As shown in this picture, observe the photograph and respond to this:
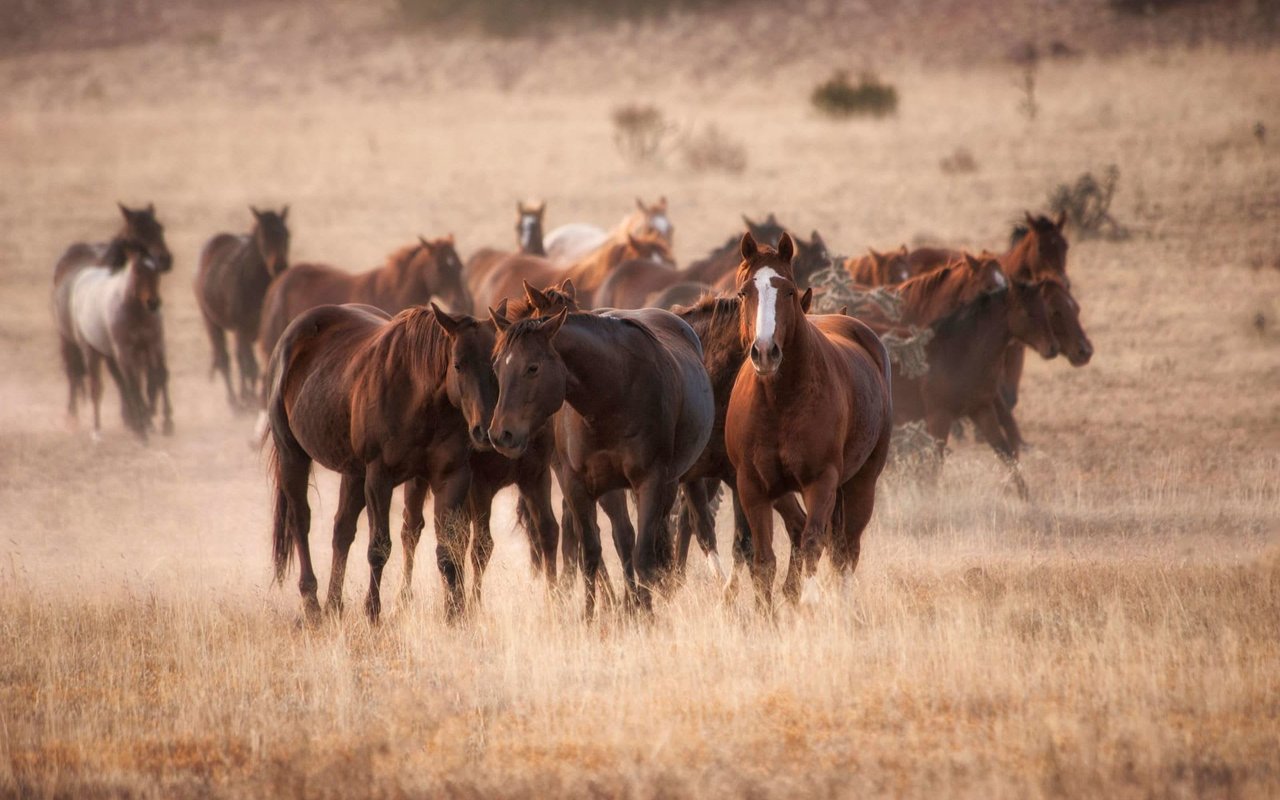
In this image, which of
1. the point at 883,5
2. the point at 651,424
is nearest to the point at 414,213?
the point at 651,424

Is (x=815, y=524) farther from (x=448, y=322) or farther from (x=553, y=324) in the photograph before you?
(x=448, y=322)

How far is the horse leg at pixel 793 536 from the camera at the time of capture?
7.28 meters

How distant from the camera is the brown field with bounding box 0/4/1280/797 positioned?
533cm

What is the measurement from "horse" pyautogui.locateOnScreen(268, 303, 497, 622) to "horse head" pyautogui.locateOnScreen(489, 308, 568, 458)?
7.6 inches

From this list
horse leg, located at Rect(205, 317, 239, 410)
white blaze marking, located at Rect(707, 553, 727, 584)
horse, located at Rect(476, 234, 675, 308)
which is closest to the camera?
white blaze marking, located at Rect(707, 553, 727, 584)

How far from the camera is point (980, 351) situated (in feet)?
37.4

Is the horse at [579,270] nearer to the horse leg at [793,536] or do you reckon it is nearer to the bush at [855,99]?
the horse leg at [793,536]

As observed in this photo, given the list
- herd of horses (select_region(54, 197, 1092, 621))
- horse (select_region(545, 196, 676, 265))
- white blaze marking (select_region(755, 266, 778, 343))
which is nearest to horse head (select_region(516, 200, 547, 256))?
horse (select_region(545, 196, 676, 265))

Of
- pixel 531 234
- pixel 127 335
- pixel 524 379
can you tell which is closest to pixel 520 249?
pixel 531 234

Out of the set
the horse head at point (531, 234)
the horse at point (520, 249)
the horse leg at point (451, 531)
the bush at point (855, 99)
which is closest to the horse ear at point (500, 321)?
the horse leg at point (451, 531)

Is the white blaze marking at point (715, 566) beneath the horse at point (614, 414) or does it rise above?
beneath

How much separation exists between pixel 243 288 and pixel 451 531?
10546 millimetres

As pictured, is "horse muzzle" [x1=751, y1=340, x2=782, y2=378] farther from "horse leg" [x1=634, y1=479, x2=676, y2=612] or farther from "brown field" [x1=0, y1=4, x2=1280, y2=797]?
"brown field" [x1=0, y1=4, x2=1280, y2=797]

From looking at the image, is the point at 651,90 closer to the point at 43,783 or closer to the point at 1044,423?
the point at 1044,423
